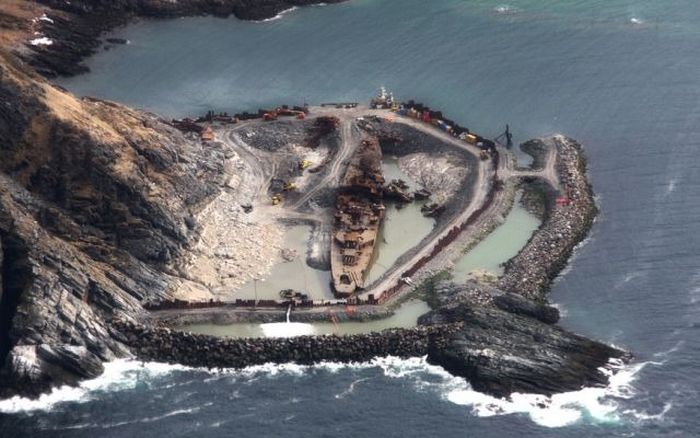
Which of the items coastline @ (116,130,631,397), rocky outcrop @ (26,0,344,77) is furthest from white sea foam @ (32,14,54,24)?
coastline @ (116,130,631,397)

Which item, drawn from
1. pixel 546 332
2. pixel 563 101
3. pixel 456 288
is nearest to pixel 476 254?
pixel 456 288

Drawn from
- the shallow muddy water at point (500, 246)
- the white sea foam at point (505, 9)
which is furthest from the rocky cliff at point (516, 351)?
the white sea foam at point (505, 9)

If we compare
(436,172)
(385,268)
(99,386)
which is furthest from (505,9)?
(99,386)

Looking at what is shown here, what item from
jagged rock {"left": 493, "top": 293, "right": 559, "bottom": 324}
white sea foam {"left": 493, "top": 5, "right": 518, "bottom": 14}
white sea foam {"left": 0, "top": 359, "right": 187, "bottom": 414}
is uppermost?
white sea foam {"left": 493, "top": 5, "right": 518, "bottom": 14}

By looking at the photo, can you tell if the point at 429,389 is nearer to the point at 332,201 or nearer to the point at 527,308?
the point at 527,308

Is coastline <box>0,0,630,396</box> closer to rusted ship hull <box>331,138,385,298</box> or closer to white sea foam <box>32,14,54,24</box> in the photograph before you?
rusted ship hull <box>331,138,385,298</box>

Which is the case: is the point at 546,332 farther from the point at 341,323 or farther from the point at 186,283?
the point at 186,283
